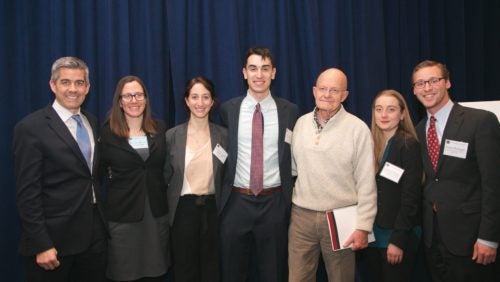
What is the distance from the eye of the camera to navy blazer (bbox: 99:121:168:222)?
7.59ft

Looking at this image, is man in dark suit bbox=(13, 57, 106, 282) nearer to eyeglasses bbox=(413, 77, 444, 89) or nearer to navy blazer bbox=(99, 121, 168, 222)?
navy blazer bbox=(99, 121, 168, 222)

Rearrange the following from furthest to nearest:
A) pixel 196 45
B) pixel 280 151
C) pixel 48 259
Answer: pixel 196 45 < pixel 280 151 < pixel 48 259

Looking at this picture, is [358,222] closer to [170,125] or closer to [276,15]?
[170,125]

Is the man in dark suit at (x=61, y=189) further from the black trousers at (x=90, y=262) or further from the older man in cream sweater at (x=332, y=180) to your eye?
the older man in cream sweater at (x=332, y=180)

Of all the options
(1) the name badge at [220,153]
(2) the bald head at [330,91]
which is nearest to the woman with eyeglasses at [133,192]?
(1) the name badge at [220,153]

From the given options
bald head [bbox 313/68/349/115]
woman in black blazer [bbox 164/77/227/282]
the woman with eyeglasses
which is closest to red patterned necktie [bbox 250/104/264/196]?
woman in black blazer [bbox 164/77/227/282]

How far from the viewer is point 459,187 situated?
2127 millimetres

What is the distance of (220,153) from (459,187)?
1.53 metres

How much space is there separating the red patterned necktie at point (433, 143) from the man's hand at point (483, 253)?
505 mm

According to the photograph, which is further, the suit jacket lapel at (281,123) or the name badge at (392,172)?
the suit jacket lapel at (281,123)

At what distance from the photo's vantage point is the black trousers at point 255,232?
98.0 inches

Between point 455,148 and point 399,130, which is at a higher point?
point 399,130

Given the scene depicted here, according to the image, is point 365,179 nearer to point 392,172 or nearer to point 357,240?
point 392,172

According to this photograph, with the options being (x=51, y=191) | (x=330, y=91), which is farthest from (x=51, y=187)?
(x=330, y=91)
